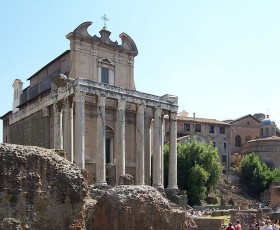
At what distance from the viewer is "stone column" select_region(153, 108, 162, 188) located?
135 ft

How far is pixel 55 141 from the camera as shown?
38.4 meters

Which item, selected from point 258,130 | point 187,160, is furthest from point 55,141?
point 258,130

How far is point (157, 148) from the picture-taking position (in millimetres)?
41562

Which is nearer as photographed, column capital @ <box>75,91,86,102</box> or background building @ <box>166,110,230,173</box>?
column capital @ <box>75,91,86,102</box>

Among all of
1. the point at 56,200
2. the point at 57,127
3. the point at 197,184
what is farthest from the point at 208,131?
the point at 56,200

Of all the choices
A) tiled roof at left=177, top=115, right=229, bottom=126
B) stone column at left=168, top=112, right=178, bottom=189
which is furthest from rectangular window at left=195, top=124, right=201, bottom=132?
stone column at left=168, top=112, right=178, bottom=189

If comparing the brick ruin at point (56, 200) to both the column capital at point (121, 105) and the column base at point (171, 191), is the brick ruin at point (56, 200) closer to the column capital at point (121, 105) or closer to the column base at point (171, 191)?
the column capital at point (121, 105)

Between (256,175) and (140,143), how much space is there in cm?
2360

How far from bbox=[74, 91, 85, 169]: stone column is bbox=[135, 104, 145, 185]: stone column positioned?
554 cm

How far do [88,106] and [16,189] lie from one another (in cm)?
3253

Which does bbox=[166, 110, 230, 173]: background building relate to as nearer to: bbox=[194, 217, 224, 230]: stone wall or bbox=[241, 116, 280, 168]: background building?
bbox=[241, 116, 280, 168]: background building

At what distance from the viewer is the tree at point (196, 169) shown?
45.0 metres

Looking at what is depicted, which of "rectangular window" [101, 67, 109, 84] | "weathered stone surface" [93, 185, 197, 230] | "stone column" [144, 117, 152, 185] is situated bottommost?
"weathered stone surface" [93, 185, 197, 230]

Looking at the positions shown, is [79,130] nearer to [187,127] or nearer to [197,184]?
[197,184]
